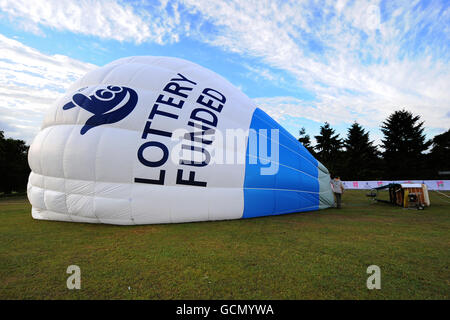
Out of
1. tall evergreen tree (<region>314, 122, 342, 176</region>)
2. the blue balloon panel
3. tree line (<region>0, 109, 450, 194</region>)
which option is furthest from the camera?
tall evergreen tree (<region>314, 122, 342, 176</region>)

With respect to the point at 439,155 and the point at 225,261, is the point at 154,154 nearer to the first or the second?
the point at 225,261

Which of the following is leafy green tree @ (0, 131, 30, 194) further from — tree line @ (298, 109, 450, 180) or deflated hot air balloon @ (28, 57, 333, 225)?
tree line @ (298, 109, 450, 180)

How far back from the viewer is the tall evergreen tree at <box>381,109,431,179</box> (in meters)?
30.0

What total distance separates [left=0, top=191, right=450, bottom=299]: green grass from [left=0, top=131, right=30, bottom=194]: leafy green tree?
2438cm

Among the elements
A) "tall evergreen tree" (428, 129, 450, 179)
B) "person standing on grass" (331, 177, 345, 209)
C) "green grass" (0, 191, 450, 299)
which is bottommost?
"green grass" (0, 191, 450, 299)

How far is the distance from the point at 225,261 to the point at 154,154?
2.83m

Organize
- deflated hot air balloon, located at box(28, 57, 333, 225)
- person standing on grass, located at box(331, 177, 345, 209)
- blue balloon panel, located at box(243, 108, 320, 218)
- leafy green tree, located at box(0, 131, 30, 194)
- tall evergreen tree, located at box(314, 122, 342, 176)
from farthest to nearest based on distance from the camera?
tall evergreen tree, located at box(314, 122, 342, 176)
leafy green tree, located at box(0, 131, 30, 194)
person standing on grass, located at box(331, 177, 345, 209)
blue balloon panel, located at box(243, 108, 320, 218)
deflated hot air balloon, located at box(28, 57, 333, 225)

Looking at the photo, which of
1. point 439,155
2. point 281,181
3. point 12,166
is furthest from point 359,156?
point 12,166

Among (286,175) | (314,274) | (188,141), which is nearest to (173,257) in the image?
(314,274)

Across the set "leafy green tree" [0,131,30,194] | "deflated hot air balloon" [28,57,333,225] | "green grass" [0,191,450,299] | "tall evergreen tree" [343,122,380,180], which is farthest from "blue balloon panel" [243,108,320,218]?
"tall evergreen tree" [343,122,380,180]

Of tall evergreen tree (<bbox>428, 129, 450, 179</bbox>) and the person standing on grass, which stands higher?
tall evergreen tree (<bbox>428, 129, 450, 179</bbox>)

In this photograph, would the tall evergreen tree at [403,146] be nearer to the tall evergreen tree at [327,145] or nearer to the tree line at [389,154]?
the tree line at [389,154]

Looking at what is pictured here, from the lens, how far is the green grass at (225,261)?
215 centimetres

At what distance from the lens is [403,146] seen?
107 feet
